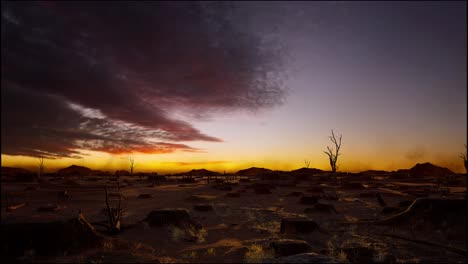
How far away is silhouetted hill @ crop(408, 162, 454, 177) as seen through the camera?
86.6 m

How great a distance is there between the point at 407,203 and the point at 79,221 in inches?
974

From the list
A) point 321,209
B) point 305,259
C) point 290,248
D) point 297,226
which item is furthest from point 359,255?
point 321,209

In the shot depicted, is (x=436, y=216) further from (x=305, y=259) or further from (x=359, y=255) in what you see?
(x=305, y=259)

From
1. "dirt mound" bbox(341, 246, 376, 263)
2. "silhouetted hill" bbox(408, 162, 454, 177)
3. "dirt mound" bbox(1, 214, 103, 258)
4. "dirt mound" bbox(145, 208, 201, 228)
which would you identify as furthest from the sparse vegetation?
"silhouetted hill" bbox(408, 162, 454, 177)

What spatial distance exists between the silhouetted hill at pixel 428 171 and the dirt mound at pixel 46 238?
95497 millimetres

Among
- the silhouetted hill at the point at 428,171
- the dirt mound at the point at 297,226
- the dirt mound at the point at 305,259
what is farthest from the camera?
the silhouetted hill at the point at 428,171

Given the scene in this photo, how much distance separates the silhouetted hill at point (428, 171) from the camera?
86625mm

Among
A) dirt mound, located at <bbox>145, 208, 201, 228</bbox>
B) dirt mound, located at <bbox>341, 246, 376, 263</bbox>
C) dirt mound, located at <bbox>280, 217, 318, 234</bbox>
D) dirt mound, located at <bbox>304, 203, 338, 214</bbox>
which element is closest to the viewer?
dirt mound, located at <bbox>341, 246, 376, 263</bbox>

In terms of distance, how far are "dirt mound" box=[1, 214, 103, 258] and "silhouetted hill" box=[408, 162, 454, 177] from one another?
9550 cm

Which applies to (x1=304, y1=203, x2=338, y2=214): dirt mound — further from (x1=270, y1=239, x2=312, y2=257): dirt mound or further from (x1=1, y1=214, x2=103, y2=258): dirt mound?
(x1=1, y1=214, x2=103, y2=258): dirt mound

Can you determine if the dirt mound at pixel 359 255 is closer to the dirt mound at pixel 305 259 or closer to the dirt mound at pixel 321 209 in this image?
the dirt mound at pixel 305 259

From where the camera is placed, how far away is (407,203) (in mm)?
24531

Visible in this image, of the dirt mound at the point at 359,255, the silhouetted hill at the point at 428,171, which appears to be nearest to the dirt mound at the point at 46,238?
the dirt mound at the point at 359,255

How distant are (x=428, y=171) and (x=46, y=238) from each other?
102 metres
